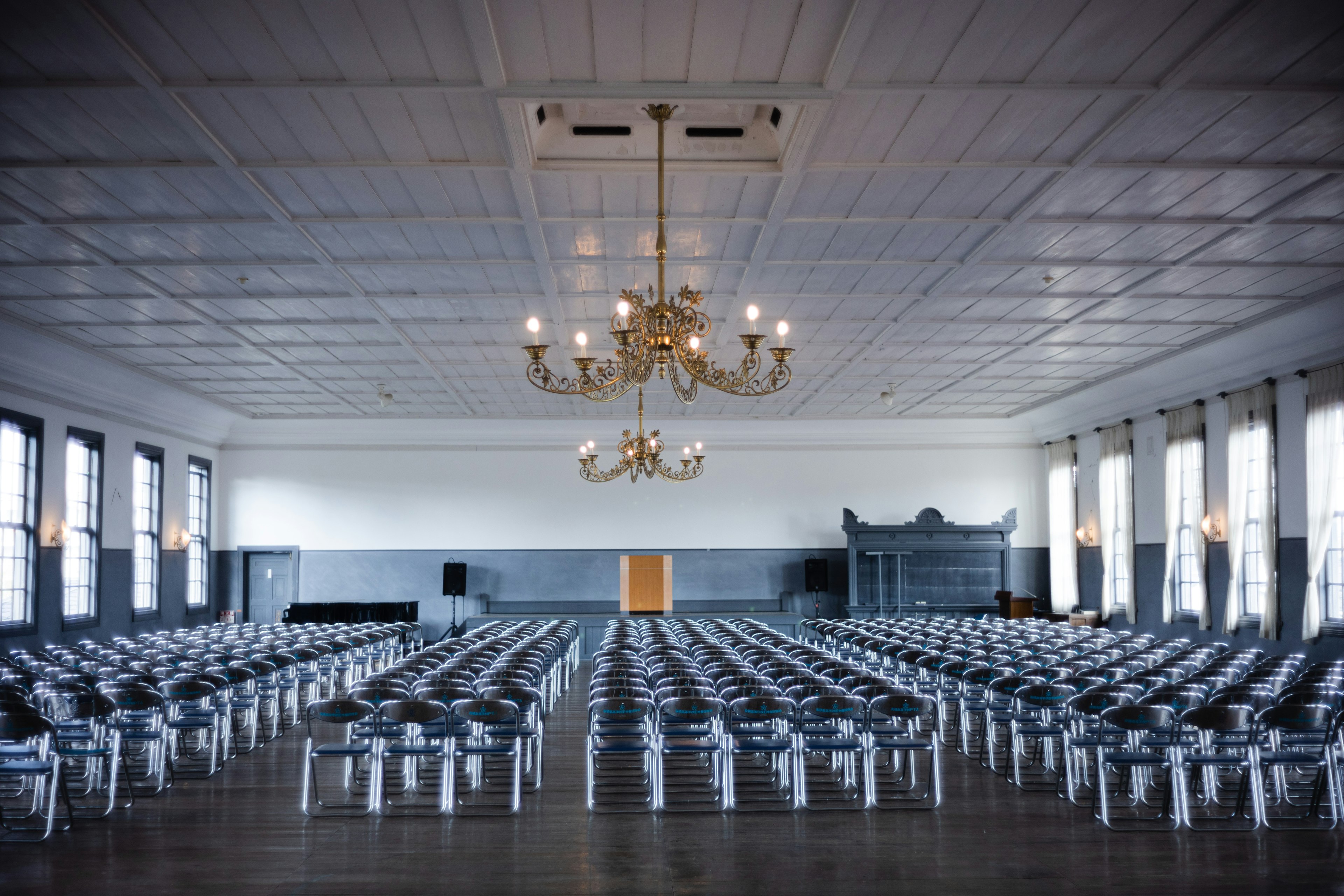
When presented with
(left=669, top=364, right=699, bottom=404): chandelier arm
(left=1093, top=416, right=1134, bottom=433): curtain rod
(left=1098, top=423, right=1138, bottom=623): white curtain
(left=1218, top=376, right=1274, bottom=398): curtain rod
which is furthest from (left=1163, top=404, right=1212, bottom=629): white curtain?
(left=669, top=364, right=699, bottom=404): chandelier arm

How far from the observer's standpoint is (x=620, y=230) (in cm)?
998

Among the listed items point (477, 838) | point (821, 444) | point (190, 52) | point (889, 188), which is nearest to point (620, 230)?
point (889, 188)

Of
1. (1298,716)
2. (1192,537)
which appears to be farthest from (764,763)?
(1192,537)

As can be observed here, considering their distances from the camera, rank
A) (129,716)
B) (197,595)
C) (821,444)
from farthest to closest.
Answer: (821,444)
(197,595)
(129,716)

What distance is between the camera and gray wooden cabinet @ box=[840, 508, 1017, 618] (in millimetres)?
22859

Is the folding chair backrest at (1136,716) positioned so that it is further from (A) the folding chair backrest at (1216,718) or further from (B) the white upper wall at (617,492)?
(B) the white upper wall at (617,492)

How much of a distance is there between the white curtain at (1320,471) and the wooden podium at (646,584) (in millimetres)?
13924

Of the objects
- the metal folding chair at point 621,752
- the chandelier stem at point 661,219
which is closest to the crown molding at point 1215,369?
the chandelier stem at point 661,219

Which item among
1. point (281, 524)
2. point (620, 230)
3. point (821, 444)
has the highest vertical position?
point (620, 230)

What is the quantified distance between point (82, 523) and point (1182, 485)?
20150 mm

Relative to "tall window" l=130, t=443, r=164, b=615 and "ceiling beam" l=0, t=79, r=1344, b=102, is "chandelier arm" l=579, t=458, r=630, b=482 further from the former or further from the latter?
"tall window" l=130, t=443, r=164, b=615

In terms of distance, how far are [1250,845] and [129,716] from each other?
1000 centimetres

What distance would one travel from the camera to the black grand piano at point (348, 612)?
71.7 feet

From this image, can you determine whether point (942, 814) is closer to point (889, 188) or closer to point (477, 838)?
point (477, 838)
